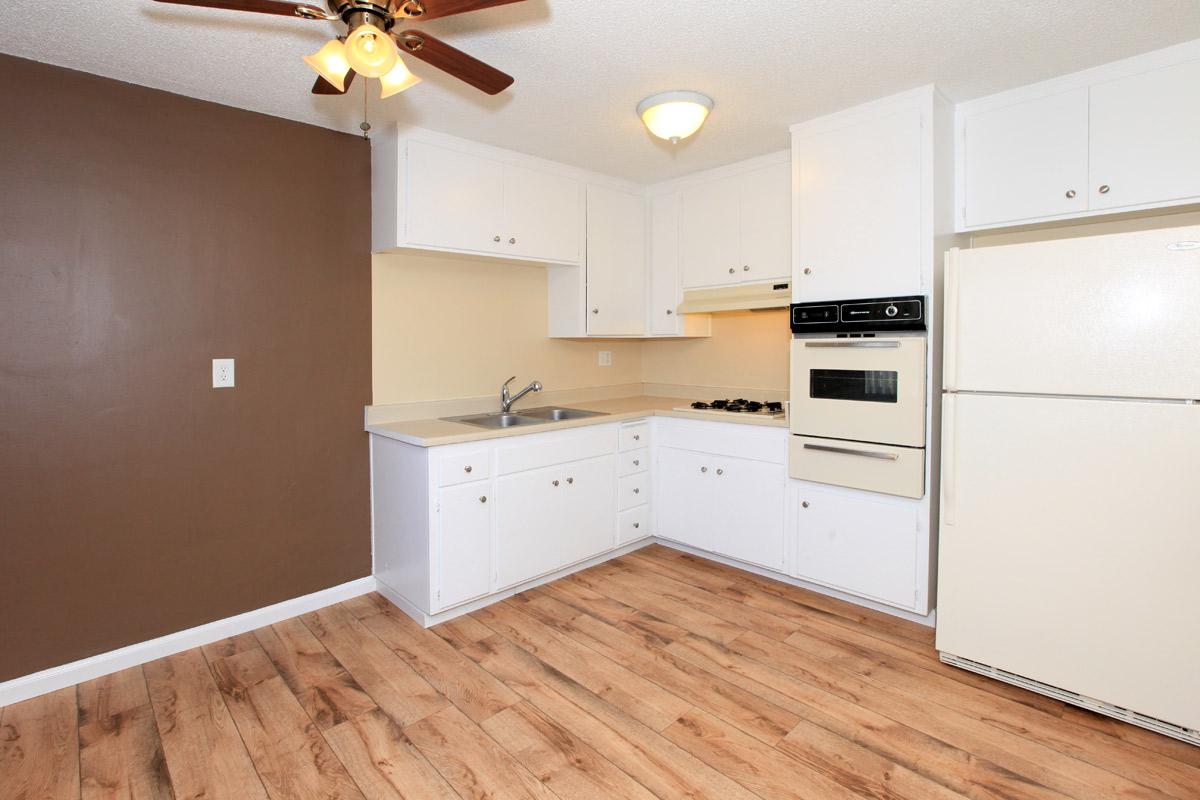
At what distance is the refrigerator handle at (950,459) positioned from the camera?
231 cm

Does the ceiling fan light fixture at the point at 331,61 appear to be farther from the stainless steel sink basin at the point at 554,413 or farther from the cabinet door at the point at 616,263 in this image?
the stainless steel sink basin at the point at 554,413

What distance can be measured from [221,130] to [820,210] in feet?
8.79

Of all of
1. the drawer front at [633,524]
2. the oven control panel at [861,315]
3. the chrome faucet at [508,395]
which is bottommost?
the drawer front at [633,524]

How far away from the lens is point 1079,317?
2035 millimetres

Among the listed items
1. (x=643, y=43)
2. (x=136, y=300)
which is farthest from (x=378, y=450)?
(x=643, y=43)

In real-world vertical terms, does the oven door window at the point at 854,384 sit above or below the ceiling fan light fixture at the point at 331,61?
below

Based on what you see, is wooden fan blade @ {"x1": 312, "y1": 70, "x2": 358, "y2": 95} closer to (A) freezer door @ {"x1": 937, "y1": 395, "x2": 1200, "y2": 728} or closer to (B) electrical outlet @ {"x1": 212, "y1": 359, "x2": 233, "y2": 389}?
(B) electrical outlet @ {"x1": 212, "y1": 359, "x2": 233, "y2": 389}

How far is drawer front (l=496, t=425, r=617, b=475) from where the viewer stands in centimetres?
296

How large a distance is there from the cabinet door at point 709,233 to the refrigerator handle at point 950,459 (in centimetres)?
149

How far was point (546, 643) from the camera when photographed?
2619 millimetres

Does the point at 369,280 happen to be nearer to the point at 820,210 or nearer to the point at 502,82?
the point at 502,82

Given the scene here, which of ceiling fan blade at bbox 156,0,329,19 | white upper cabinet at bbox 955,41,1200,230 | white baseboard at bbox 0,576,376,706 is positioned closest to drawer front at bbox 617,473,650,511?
white baseboard at bbox 0,576,376,706

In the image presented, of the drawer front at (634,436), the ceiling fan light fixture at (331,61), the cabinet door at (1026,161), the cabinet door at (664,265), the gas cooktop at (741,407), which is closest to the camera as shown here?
the ceiling fan light fixture at (331,61)

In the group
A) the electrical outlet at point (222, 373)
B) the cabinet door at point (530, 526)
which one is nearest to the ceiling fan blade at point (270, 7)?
the electrical outlet at point (222, 373)
